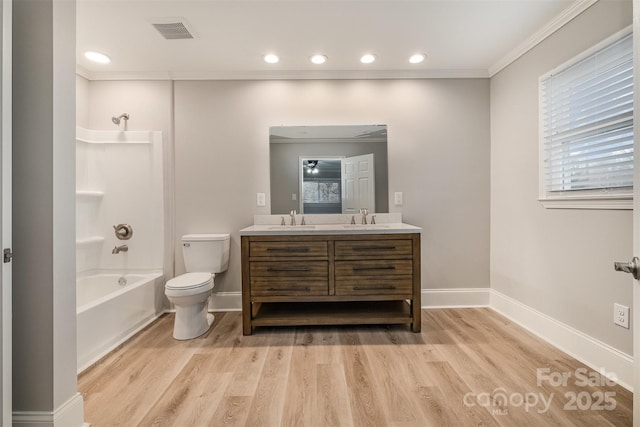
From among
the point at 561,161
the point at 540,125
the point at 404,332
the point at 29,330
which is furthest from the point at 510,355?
the point at 29,330

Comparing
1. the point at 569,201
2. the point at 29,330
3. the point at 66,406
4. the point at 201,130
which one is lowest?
the point at 66,406

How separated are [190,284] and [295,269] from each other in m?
0.82

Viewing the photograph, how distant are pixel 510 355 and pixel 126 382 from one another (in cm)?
247

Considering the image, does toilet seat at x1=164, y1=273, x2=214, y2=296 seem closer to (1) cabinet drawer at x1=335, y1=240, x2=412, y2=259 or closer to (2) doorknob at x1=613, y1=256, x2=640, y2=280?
(1) cabinet drawer at x1=335, y1=240, x2=412, y2=259

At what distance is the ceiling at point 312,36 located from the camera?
6.39ft

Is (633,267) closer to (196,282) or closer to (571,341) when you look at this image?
(571,341)

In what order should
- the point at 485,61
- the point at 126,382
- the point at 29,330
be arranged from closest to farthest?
1. the point at 29,330
2. the point at 126,382
3. the point at 485,61

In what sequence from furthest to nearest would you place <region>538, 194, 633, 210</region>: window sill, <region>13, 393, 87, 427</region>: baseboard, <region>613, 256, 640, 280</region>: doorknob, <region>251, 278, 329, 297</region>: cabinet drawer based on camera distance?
<region>251, 278, 329, 297</region>: cabinet drawer, <region>538, 194, 633, 210</region>: window sill, <region>13, 393, 87, 427</region>: baseboard, <region>613, 256, 640, 280</region>: doorknob

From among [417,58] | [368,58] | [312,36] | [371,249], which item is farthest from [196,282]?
[417,58]

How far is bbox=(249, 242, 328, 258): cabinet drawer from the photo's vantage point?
92.9 inches

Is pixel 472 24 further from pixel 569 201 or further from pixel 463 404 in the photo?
pixel 463 404

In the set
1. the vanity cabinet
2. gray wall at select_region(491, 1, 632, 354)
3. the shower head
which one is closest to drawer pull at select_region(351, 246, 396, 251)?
the vanity cabinet

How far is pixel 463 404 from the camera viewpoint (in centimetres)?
152

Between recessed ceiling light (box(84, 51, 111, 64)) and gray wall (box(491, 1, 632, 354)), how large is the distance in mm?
3581
